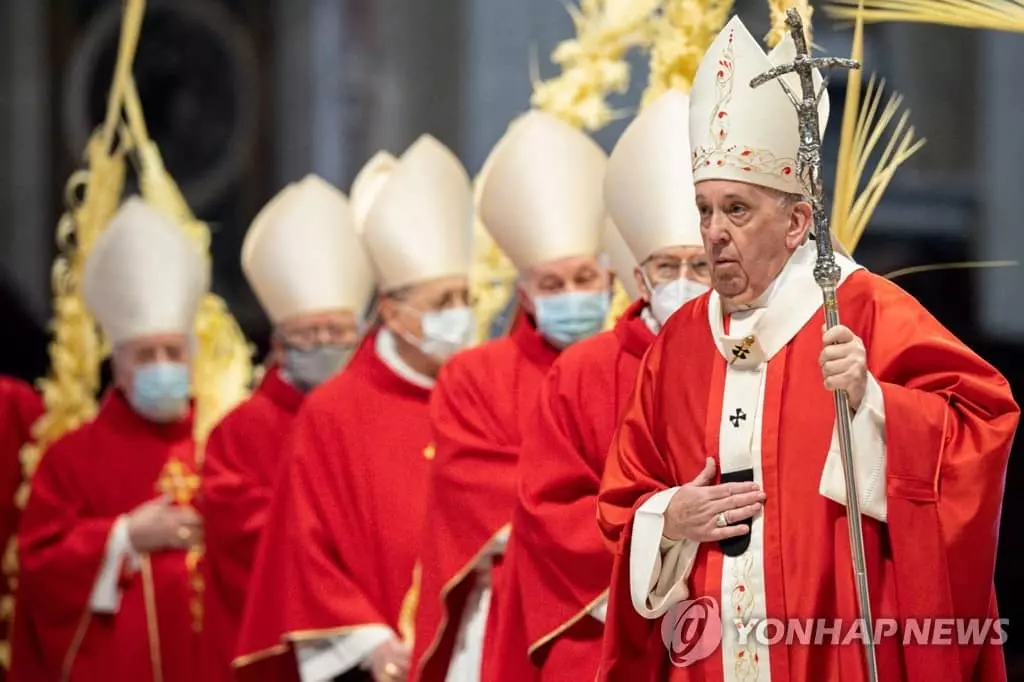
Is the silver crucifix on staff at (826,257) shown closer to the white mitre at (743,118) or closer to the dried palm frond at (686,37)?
the white mitre at (743,118)

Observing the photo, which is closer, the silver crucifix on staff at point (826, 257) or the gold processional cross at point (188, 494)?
the silver crucifix on staff at point (826, 257)

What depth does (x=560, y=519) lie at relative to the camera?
511cm

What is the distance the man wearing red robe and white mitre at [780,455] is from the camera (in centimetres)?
390

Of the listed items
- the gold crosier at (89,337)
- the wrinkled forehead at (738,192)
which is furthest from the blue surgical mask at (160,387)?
the wrinkled forehead at (738,192)

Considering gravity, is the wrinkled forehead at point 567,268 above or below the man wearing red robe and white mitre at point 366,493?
above

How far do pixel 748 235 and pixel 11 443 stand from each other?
5688 mm

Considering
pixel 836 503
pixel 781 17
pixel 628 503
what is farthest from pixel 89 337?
pixel 836 503

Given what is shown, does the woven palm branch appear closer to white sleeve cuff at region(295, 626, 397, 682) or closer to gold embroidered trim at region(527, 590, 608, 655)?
white sleeve cuff at region(295, 626, 397, 682)

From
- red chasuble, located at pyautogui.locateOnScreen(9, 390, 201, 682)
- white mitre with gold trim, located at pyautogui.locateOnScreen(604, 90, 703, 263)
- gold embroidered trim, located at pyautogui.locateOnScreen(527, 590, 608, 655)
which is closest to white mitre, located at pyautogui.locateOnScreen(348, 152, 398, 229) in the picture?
red chasuble, located at pyautogui.locateOnScreen(9, 390, 201, 682)

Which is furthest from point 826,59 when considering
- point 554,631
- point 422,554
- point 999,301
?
point 999,301

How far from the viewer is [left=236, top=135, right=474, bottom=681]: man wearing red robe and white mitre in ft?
21.5

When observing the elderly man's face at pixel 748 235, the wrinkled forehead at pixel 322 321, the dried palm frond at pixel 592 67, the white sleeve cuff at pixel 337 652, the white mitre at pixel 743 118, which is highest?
the dried palm frond at pixel 592 67

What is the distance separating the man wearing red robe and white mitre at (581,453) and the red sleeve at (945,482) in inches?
46.6

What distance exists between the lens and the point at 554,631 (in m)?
5.13
